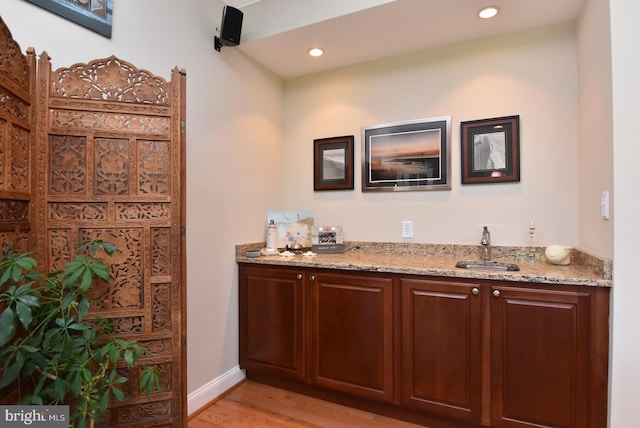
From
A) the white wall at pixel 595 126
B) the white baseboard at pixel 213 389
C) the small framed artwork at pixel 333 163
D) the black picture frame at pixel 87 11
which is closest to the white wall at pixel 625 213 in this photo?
the white wall at pixel 595 126

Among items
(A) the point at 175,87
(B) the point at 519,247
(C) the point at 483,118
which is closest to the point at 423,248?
(B) the point at 519,247

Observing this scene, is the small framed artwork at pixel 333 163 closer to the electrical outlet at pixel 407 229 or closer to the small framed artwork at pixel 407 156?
the small framed artwork at pixel 407 156

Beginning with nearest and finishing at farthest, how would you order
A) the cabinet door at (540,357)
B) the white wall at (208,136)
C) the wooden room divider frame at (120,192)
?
1. the wooden room divider frame at (120,192)
2. the cabinet door at (540,357)
3. the white wall at (208,136)

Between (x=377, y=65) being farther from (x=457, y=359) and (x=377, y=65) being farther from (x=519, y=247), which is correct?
(x=457, y=359)

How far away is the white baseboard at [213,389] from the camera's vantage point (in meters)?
2.03

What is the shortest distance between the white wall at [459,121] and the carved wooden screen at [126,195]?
1.51 m

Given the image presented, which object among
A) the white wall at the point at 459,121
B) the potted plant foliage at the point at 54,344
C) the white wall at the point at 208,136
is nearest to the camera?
the potted plant foliage at the point at 54,344

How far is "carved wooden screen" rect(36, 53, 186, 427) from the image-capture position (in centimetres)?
135

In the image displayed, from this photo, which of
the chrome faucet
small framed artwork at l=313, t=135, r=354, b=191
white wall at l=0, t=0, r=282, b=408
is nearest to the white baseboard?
white wall at l=0, t=0, r=282, b=408

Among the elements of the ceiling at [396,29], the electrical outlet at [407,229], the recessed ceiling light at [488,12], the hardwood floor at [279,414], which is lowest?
the hardwood floor at [279,414]

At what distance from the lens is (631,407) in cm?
147

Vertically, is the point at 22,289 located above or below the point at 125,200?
below

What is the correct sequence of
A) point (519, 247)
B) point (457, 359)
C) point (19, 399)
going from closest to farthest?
1. point (19, 399)
2. point (457, 359)
3. point (519, 247)

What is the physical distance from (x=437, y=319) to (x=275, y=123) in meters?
2.10
